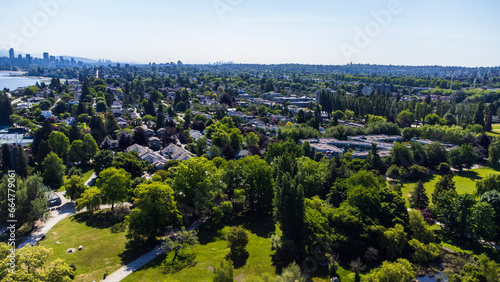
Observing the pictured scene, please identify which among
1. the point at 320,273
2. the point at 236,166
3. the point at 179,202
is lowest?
the point at 320,273

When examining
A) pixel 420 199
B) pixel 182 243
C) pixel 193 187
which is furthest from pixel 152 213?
pixel 420 199

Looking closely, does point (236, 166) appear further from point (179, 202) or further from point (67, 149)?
point (67, 149)

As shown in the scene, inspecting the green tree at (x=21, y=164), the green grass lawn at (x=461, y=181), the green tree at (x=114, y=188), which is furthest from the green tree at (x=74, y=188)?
the green grass lawn at (x=461, y=181)

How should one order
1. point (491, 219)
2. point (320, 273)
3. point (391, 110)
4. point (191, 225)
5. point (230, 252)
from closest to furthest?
1. point (320, 273)
2. point (230, 252)
3. point (491, 219)
4. point (191, 225)
5. point (391, 110)

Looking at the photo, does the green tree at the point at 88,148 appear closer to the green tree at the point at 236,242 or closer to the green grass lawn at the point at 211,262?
the green grass lawn at the point at 211,262

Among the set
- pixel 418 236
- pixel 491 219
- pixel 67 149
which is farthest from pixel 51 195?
pixel 491 219

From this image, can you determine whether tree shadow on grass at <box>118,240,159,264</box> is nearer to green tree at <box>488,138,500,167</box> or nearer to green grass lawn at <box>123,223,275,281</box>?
green grass lawn at <box>123,223,275,281</box>
